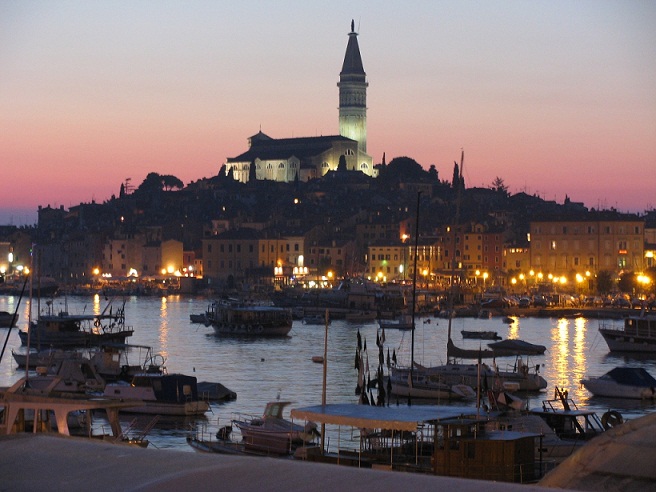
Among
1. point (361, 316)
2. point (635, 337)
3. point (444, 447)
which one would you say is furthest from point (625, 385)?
point (361, 316)

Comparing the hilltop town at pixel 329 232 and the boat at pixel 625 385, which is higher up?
the hilltop town at pixel 329 232

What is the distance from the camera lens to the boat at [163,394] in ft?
63.5

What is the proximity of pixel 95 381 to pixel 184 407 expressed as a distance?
307cm

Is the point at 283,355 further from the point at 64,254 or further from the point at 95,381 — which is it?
the point at 64,254

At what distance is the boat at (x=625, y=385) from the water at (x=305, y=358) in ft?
0.71

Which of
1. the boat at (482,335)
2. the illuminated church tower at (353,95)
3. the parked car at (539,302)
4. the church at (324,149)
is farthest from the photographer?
the illuminated church tower at (353,95)

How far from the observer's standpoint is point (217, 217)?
86938 mm

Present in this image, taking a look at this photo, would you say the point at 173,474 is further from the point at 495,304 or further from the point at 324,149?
the point at 324,149

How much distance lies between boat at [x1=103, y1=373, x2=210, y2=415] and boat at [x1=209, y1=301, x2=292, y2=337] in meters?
19.6

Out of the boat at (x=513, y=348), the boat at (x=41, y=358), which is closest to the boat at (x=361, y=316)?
the boat at (x=513, y=348)

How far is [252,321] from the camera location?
40.4m

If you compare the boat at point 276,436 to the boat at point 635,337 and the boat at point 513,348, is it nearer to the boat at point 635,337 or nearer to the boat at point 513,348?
the boat at point 513,348

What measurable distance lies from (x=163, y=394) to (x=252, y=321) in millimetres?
20860

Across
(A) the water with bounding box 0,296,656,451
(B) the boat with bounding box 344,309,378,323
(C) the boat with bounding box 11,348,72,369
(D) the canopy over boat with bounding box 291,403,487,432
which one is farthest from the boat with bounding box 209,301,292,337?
(D) the canopy over boat with bounding box 291,403,487,432
